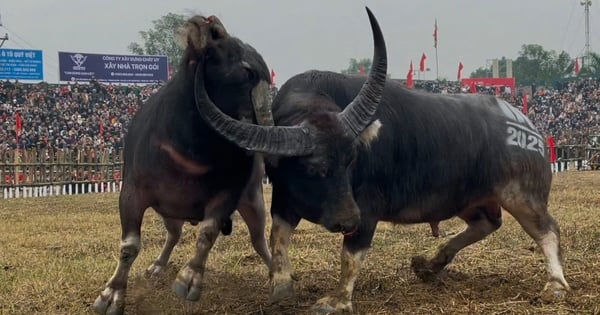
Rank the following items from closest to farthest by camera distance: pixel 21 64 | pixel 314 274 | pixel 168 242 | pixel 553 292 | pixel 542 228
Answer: pixel 553 292, pixel 542 228, pixel 314 274, pixel 168 242, pixel 21 64

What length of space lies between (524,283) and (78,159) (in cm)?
1975

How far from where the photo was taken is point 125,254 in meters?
4.70

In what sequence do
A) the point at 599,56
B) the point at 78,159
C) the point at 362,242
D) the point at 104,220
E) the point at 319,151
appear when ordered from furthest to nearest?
the point at 599,56 → the point at 78,159 → the point at 104,220 → the point at 362,242 → the point at 319,151

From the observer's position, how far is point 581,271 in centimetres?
576

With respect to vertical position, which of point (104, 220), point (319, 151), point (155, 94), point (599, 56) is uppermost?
point (599, 56)

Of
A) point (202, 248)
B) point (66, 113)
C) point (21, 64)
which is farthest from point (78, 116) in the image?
point (202, 248)

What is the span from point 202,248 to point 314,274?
1773mm

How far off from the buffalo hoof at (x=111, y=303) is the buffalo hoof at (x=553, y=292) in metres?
2.74

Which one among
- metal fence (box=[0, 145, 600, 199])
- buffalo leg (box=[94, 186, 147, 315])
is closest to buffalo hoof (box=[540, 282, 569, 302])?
buffalo leg (box=[94, 186, 147, 315])

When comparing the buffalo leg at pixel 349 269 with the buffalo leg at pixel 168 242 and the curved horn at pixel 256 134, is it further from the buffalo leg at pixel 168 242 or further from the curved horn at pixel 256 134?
the buffalo leg at pixel 168 242

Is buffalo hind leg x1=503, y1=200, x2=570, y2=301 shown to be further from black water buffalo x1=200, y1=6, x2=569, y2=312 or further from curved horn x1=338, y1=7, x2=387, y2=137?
curved horn x1=338, y1=7, x2=387, y2=137

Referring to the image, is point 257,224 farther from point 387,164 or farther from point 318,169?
point 318,169

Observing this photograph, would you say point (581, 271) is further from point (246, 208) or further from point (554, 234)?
point (246, 208)

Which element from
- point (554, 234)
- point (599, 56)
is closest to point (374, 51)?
point (554, 234)
